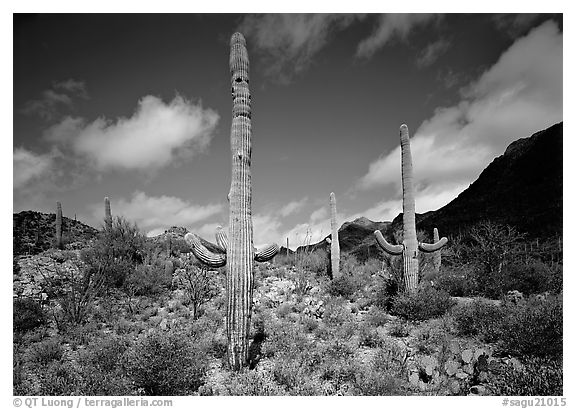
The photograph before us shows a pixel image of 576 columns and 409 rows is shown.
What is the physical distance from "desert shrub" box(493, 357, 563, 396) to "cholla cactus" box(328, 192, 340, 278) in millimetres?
9449

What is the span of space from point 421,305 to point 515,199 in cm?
1786

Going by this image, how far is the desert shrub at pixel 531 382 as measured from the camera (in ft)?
14.4

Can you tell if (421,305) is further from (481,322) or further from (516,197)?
(516,197)

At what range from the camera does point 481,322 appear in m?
6.96

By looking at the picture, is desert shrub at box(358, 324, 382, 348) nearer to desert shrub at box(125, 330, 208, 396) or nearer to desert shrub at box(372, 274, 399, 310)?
desert shrub at box(372, 274, 399, 310)

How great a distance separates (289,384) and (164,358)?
5.83 feet

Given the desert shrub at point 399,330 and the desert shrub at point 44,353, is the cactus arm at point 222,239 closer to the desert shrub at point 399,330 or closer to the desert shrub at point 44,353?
the desert shrub at point 44,353

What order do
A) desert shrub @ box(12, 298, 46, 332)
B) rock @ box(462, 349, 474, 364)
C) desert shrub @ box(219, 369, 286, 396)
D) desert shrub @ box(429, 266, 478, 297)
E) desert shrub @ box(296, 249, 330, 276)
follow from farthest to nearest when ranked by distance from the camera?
desert shrub @ box(296, 249, 330, 276) → desert shrub @ box(429, 266, 478, 297) → desert shrub @ box(12, 298, 46, 332) → rock @ box(462, 349, 474, 364) → desert shrub @ box(219, 369, 286, 396)

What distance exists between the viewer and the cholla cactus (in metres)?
14.5

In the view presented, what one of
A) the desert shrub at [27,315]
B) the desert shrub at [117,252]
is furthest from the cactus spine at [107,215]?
the desert shrub at [27,315]

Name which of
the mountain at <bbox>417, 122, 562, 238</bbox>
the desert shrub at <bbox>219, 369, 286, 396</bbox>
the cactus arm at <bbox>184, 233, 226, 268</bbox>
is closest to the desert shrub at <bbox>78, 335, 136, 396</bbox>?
the desert shrub at <bbox>219, 369, 286, 396</bbox>

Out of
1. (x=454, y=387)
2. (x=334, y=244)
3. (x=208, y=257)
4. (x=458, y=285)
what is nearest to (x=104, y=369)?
(x=208, y=257)
